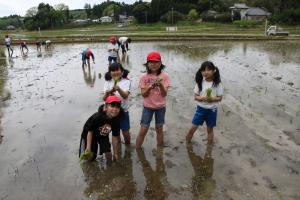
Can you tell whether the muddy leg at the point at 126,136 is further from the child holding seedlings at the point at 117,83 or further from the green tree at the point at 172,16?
the green tree at the point at 172,16

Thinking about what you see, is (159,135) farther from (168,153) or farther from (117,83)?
(117,83)

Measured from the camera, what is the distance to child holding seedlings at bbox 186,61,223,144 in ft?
17.8

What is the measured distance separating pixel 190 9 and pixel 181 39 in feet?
172

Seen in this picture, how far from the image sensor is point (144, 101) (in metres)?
5.49

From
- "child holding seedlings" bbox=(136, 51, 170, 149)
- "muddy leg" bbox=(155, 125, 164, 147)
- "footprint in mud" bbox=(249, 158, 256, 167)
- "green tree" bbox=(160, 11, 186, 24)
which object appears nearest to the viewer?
"child holding seedlings" bbox=(136, 51, 170, 149)

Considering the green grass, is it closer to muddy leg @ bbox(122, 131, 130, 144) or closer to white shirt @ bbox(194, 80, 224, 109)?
muddy leg @ bbox(122, 131, 130, 144)

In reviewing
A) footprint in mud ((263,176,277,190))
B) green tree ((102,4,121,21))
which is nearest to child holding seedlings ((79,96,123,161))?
footprint in mud ((263,176,277,190))

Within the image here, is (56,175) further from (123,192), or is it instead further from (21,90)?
(21,90)

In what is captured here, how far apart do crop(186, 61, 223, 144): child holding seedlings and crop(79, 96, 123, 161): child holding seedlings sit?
4.89ft

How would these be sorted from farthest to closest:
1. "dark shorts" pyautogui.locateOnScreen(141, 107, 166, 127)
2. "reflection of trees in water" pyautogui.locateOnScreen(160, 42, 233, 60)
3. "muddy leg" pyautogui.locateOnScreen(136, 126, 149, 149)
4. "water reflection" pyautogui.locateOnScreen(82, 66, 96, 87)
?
"reflection of trees in water" pyautogui.locateOnScreen(160, 42, 233, 60), "water reflection" pyautogui.locateOnScreen(82, 66, 96, 87), "muddy leg" pyautogui.locateOnScreen(136, 126, 149, 149), "dark shorts" pyautogui.locateOnScreen(141, 107, 166, 127)

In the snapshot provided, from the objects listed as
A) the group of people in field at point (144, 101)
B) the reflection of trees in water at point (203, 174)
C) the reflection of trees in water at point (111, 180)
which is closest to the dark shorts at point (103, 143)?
the group of people in field at point (144, 101)

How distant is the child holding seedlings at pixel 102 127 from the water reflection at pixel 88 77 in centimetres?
713

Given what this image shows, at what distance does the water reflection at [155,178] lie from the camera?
4492 millimetres

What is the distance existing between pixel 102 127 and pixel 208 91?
1.92 m
